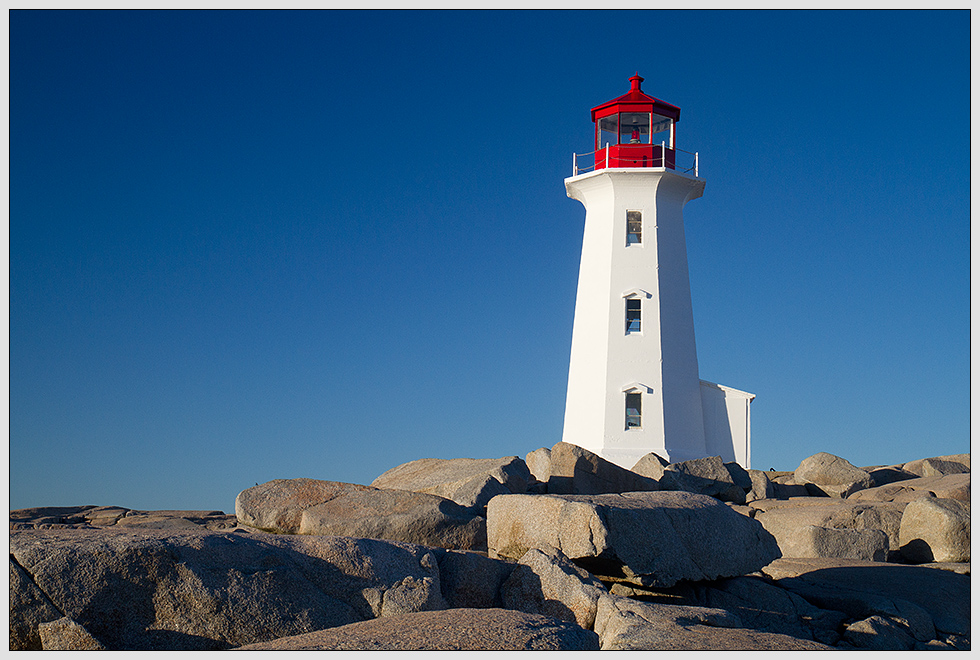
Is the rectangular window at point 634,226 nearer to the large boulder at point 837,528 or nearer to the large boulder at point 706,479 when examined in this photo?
the large boulder at point 706,479

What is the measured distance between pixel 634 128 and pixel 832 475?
10655mm

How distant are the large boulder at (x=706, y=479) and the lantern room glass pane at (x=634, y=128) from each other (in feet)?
31.7

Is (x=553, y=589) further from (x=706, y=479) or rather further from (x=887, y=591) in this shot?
(x=706, y=479)

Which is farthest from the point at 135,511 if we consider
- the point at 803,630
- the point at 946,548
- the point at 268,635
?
the point at 946,548

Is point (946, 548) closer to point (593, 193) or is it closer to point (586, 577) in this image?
point (586, 577)

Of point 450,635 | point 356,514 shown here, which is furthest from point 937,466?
point 450,635

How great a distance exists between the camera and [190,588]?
561 cm

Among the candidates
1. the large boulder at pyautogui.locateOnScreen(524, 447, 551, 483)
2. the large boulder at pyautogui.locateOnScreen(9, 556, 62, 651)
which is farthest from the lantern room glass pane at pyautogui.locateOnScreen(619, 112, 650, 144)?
the large boulder at pyautogui.locateOnScreen(9, 556, 62, 651)

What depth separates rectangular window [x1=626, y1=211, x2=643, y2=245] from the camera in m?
22.4

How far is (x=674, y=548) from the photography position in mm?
7785

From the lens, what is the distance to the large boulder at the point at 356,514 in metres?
8.68

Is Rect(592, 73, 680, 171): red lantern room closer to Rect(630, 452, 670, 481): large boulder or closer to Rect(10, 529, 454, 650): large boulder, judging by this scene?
Rect(630, 452, 670, 481): large boulder

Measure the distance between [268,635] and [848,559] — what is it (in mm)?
7262

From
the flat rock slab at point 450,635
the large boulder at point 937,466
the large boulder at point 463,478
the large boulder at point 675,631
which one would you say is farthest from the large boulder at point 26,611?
the large boulder at point 937,466
